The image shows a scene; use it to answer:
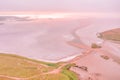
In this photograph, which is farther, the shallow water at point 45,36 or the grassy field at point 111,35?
the grassy field at point 111,35

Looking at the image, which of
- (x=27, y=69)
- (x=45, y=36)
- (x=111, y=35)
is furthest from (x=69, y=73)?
(x=111, y=35)

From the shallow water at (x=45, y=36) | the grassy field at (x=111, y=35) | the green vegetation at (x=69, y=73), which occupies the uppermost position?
the shallow water at (x=45, y=36)

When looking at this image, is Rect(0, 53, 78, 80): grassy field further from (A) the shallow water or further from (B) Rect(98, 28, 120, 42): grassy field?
(B) Rect(98, 28, 120, 42): grassy field

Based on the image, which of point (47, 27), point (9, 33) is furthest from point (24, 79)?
point (47, 27)

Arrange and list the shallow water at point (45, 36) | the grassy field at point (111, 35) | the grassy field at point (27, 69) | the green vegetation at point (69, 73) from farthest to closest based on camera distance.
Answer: the grassy field at point (111, 35) → the shallow water at point (45, 36) → the green vegetation at point (69, 73) → the grassy field at point (27, 69)

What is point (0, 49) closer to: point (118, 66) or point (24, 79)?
point (24, 79)

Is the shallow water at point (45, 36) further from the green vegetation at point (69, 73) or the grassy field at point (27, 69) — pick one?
the green vegetation at point (69, 73)

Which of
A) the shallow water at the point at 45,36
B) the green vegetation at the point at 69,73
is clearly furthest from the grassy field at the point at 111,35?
the green vegetation at the point at 69,73
